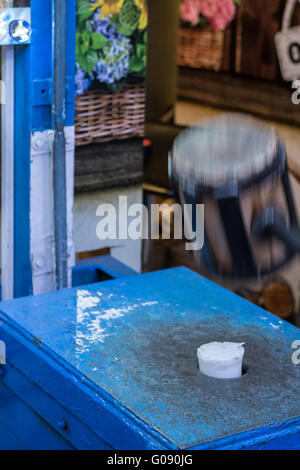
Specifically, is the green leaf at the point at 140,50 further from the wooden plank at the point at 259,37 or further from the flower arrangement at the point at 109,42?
the wooden plank at the point at 259,37

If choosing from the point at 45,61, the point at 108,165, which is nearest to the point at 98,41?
the point at 45,61

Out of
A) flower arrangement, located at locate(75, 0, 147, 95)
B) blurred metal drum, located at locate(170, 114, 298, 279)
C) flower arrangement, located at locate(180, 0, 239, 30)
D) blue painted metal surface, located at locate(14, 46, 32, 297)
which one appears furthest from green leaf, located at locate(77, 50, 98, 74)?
flower arrangement, located at locate(180, 0, 239, 30)

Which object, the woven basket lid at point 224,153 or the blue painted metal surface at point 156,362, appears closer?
the blue painted metal surface at point 156,362

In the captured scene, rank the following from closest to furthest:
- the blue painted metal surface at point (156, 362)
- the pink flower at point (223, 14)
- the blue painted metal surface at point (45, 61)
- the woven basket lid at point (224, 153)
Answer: the blue painted metal surface at point (156, 362)
the woven basket lid at point (224, 153)
the blue painted metal surface at point (45, 61)
the pink flower at point (223, 14)

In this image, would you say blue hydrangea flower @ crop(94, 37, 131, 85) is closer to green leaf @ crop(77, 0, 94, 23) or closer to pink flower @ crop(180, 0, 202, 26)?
green leaf @ crop(77, 0, 94, 23)

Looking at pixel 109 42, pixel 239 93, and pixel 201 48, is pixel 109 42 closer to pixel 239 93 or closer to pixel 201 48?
pixel 239 93

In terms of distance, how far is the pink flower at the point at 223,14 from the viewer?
13.2 ft

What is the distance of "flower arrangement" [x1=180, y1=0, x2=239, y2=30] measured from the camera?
404 centimetres

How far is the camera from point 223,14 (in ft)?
13.4

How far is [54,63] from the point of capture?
217 centimetres

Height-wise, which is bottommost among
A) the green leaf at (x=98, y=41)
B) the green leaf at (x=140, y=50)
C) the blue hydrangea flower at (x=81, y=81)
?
the blue hydrangea flower at (x=81, y=81)

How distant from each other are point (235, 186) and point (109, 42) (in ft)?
2.54

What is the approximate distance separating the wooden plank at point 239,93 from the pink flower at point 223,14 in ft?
0.80

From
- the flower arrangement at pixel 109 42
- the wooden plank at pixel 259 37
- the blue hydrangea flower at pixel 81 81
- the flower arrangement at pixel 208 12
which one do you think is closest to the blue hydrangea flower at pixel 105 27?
the flower arrangement at pixel 109 42
